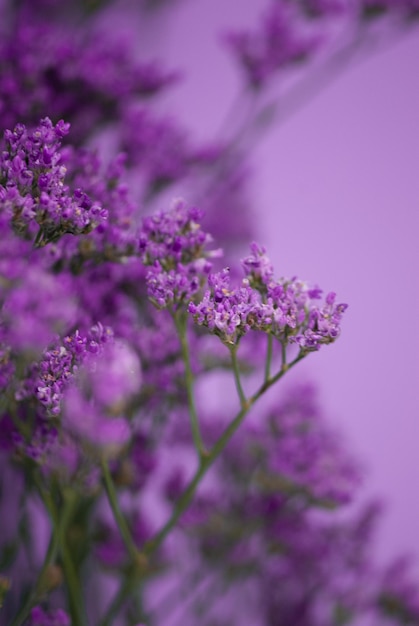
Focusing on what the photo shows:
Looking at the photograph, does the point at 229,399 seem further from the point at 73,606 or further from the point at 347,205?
the point at 73,606

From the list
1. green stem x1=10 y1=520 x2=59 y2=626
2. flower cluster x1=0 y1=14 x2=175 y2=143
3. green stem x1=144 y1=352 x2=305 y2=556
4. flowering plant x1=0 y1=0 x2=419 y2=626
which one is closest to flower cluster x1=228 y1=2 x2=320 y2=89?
flowering plant x1=0 y1=0 x2=419 y2=626

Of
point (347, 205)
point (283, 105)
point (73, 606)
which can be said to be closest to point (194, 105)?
point (347, 205)

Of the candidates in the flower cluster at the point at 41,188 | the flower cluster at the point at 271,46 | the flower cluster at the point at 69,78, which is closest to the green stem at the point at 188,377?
the flower cluster at the point at 41,188

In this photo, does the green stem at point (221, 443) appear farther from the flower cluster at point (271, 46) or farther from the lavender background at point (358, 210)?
the lavender background at point (358, 210)

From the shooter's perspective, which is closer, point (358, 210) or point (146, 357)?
point (146, 357)

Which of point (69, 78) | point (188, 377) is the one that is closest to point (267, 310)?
point (188, 377)

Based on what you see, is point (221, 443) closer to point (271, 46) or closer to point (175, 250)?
point (175, 250)
